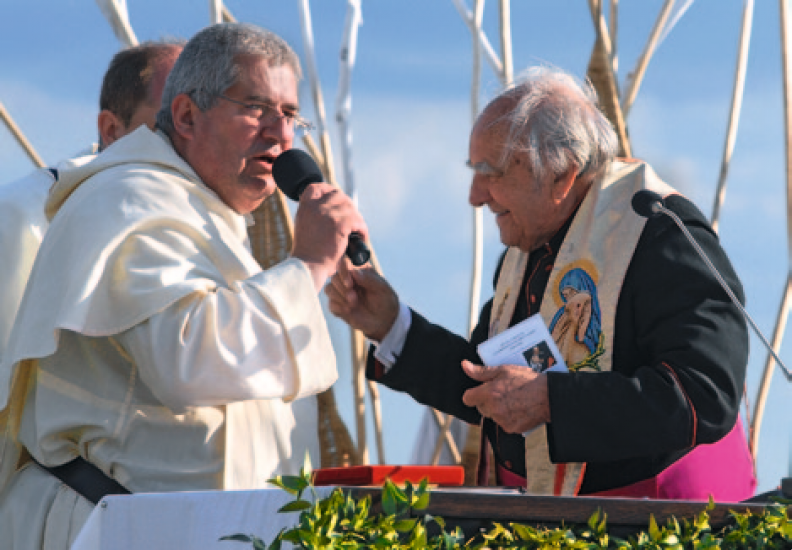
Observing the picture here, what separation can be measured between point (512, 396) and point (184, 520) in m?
0.98

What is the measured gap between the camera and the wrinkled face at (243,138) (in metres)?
3.69

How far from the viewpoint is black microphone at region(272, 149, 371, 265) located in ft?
11.2

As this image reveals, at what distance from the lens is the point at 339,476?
9.05 feet

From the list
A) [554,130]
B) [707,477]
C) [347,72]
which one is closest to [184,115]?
[554,130]

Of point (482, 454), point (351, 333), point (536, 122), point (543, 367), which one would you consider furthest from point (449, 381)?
point (351, 333)

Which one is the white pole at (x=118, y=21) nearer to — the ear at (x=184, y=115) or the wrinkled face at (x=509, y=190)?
the ear at (x=184, y=115)

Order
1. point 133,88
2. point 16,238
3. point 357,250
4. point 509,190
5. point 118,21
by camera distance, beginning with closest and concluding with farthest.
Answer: point 357,250 < point 509,190 < point 16,238 < point 133,88 < point 118,21

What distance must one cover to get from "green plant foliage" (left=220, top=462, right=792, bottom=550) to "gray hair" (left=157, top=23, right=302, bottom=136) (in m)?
1.75

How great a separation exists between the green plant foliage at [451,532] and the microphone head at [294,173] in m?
1.38

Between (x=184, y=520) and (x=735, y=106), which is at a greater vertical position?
(x=735, y=106)

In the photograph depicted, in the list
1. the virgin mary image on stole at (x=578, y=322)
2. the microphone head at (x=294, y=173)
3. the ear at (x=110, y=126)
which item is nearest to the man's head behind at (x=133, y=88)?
the ear at (x=110, y=126)

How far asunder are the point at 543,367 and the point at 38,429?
4.44 feet

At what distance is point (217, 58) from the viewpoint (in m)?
3.71

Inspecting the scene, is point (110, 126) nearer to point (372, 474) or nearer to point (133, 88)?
point (133, 88)
